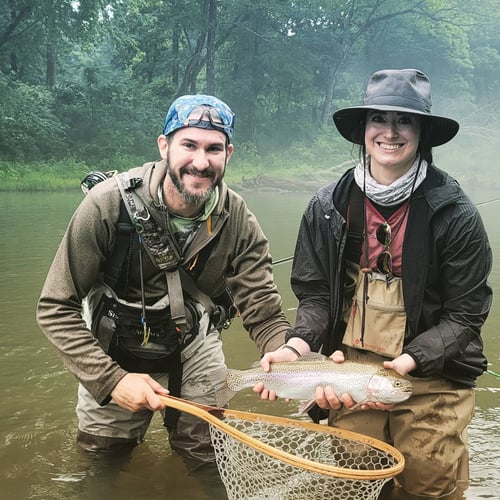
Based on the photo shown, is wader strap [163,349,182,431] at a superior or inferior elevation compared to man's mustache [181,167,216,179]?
inferior

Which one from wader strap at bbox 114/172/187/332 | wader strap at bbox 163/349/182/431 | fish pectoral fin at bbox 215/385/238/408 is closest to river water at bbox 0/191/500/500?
wader strap at bbox 163/349/182/431

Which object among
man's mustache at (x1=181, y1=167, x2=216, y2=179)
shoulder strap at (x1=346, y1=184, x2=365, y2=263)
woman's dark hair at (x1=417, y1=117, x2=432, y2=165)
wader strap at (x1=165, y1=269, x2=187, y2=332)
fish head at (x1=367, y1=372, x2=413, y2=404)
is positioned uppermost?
woman's dark hair at (x1=417, y1=117, x2=432, y2=165)

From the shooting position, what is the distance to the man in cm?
362

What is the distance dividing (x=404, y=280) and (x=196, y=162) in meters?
1.24

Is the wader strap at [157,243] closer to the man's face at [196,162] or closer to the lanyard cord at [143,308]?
the lanyard cord at [143,308]

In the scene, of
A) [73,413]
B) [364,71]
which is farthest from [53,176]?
[364,71]

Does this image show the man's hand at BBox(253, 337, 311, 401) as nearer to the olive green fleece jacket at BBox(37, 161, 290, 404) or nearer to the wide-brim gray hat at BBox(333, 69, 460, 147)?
the olive green fleece jacket at BBox(37, 161, 290, 404)

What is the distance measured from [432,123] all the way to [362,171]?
0.41m

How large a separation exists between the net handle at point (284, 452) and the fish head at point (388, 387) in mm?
213

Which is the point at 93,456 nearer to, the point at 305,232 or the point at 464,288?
the point at 305,232

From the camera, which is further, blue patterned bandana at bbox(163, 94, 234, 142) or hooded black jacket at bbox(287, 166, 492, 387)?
blue patterned bandana at bbox(163, 94, 234, 142)

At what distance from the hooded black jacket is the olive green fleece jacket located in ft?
1.70

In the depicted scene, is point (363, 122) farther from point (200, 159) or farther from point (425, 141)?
point (200, 159)

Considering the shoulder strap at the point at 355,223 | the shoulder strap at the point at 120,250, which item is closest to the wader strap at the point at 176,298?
the shoulder strap at the point at 120,250
